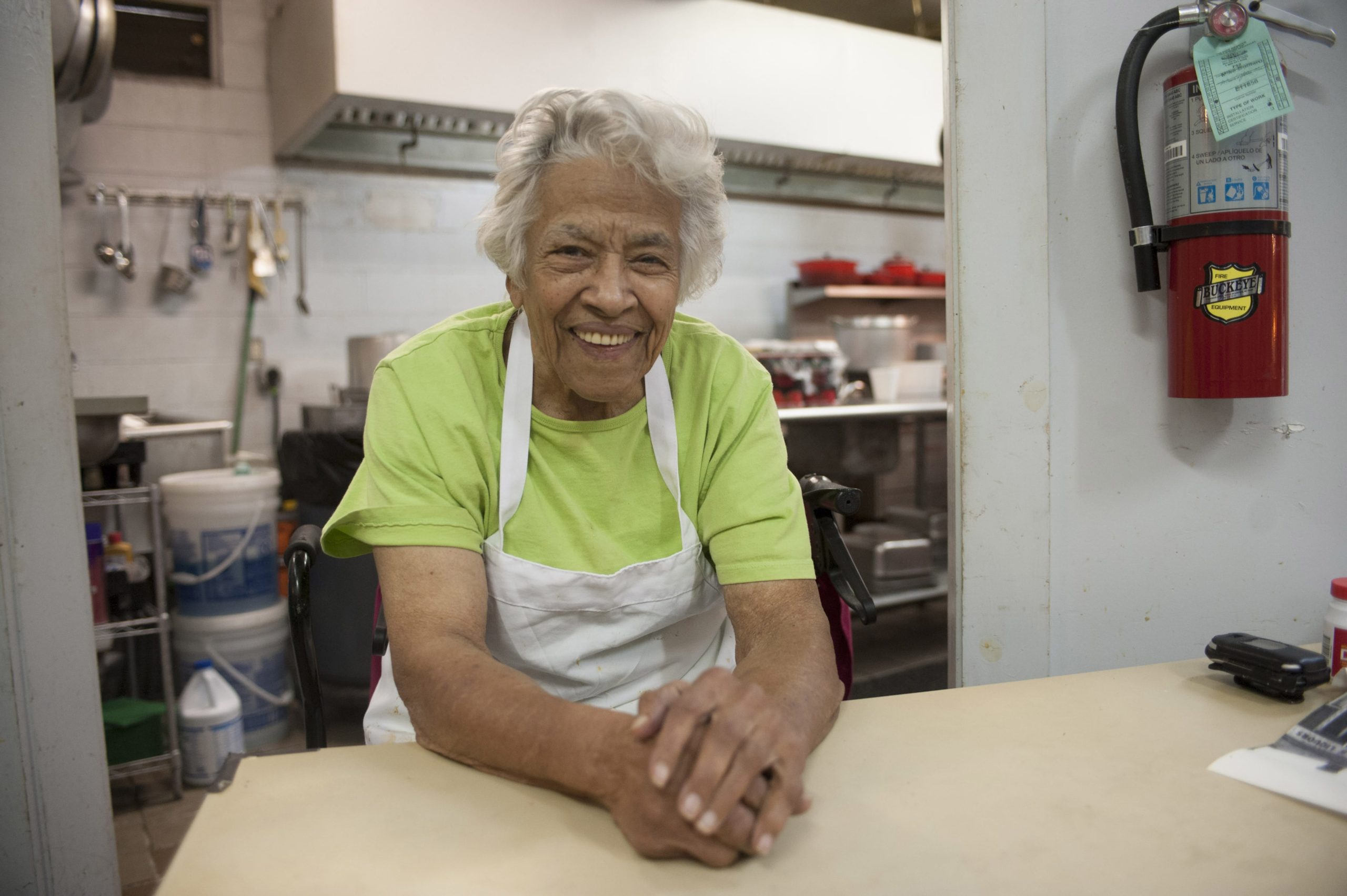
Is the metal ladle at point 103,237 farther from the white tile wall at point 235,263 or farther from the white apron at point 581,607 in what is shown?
the white apron at point 581,607

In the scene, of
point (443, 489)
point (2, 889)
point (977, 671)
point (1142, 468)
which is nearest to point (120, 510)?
point (2, 889)

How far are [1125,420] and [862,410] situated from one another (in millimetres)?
2252

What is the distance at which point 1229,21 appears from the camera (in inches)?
47.3

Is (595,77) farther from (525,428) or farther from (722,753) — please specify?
(722,753)

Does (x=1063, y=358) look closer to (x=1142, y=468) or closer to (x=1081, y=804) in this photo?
(x=1142, y=468)

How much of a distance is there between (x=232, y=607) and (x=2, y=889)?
187 cm

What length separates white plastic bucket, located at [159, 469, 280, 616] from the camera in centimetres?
279

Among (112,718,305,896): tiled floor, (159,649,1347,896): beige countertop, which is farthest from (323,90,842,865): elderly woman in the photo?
(112,718,305,896): tiled floor

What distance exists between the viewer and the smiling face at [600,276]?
1146 millimetres

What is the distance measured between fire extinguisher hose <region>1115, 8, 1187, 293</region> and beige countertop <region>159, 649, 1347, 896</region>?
26.7 inches

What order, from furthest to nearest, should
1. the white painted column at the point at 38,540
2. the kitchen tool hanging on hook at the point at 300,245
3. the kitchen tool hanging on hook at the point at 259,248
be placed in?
the kitchen tool hanging on hook at the point at 300,245 → the kitchen tool hanging on hook at the point at 259,248 → the white painted column at the point at 38,540

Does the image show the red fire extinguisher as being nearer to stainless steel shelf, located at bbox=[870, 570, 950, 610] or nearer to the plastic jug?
stainless steel shelf, located at bbox=[870, 570, 950, 610]

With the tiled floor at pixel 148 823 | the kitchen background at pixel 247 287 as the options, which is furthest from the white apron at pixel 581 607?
the kitchen background at pixel 247 287

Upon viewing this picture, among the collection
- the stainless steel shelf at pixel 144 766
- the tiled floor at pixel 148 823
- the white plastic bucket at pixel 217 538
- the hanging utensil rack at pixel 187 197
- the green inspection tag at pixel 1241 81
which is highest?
the hanging utensil rack at pixel 187 197
